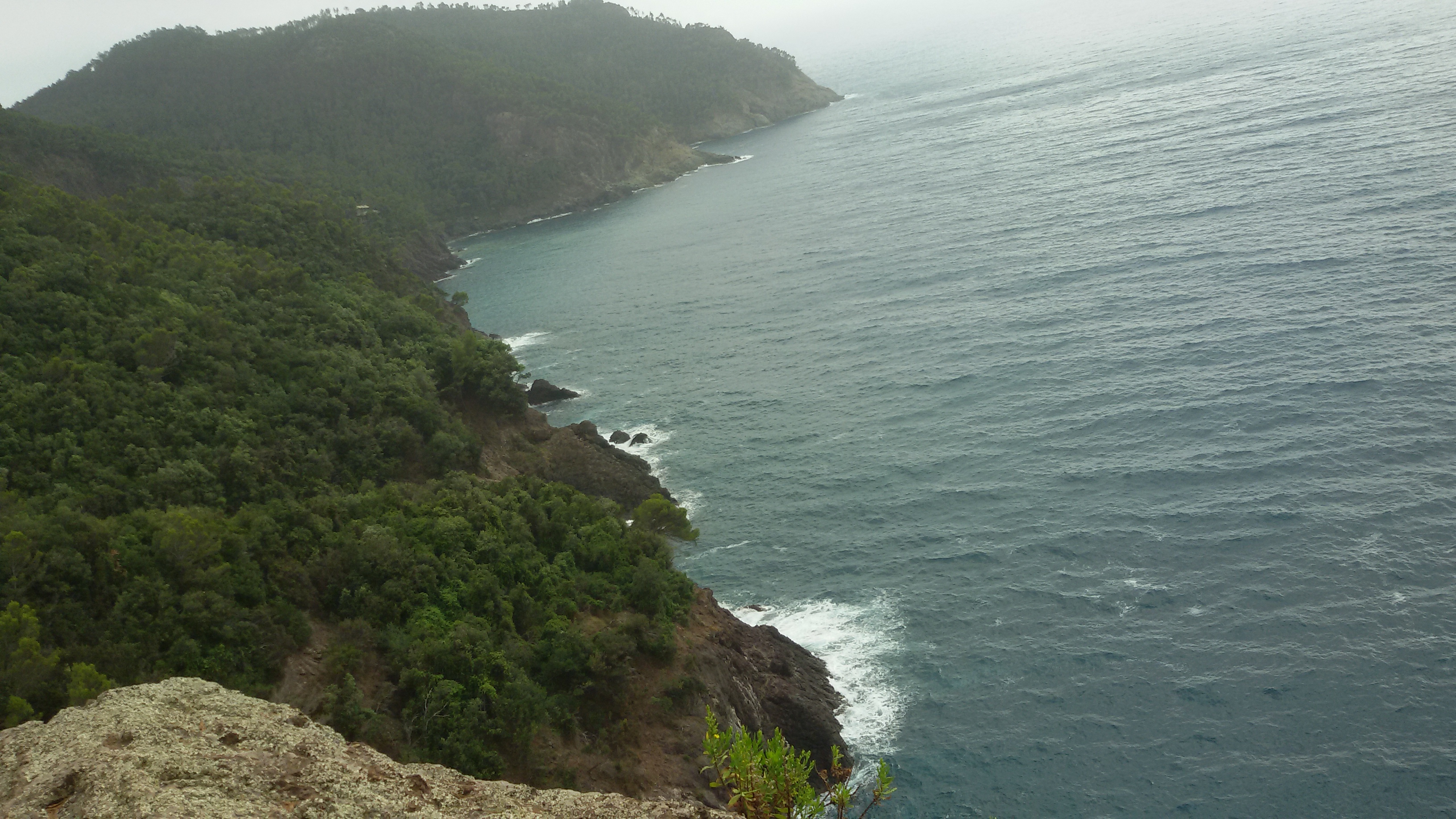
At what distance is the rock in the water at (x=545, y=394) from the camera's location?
257ft

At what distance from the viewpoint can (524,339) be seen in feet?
320

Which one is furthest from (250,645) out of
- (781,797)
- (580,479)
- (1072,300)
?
(1072,300)

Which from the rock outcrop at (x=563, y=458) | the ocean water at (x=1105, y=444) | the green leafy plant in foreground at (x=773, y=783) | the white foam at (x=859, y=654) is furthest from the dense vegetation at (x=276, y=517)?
the green leafy plant in foreground at (x=773, y=783)

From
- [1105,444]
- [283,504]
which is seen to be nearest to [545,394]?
[283,504]

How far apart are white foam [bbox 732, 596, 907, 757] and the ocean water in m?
0.16

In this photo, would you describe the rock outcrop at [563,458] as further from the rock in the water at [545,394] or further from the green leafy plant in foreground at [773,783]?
the green leafy plant in foreground at [773,783]

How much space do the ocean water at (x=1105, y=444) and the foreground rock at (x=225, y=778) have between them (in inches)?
890

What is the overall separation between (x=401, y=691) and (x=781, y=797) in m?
21.2

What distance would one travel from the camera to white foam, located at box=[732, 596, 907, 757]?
3969 cm

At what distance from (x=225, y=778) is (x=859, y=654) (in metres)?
31.6

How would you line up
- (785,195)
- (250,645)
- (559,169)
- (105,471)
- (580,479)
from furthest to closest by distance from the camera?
(559,169) < (785,195) < (580,479) < (105,471) < (250,645)

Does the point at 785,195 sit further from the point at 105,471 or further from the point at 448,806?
the point at 448,806

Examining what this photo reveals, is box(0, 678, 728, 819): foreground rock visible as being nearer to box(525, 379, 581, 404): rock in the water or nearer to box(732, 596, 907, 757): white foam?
box(732, 596, 907, 757): white foam

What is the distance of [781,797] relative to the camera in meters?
15.1
